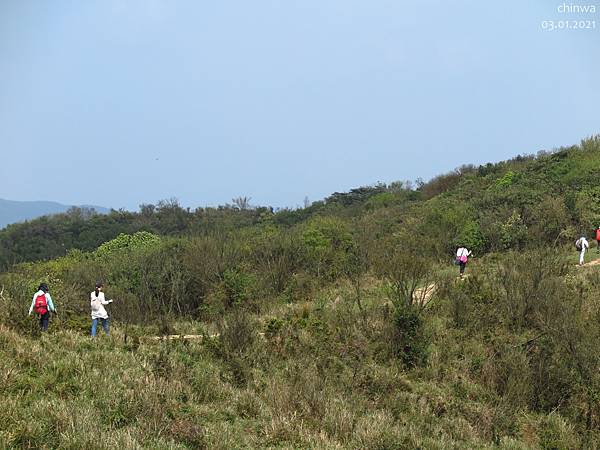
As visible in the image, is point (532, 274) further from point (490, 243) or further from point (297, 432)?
point (490, 243)

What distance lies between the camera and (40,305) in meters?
12.1

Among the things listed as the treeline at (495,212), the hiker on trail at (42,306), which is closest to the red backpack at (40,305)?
the hiker on trail at (42,306)

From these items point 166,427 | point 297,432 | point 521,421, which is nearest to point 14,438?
point 166,427

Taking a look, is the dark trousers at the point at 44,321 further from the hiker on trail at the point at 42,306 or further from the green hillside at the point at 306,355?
the green hillside at the point at 306,355

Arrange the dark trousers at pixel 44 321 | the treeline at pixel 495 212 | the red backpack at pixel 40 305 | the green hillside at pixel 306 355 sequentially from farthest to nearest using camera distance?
the treeline at pixel 495 212 → the dark trousers at pixel 44 321 → the red backpack at pixel 40 305 → the green hillside at pixel 306 355

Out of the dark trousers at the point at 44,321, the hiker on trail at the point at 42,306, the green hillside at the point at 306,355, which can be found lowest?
the green hillside at the point at 306,355

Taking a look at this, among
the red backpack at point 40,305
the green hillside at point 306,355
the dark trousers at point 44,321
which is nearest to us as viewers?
the green hillside at point 306,355

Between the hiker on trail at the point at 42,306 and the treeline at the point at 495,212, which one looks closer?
the hiker on trail at the point at 42,306

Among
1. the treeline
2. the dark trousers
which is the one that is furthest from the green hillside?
the treeline

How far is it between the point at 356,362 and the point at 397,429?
4537 millimetres

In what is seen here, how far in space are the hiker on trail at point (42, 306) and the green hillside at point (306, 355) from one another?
1.44 ft

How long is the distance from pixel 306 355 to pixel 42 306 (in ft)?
22.2

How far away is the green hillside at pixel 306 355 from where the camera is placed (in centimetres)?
733

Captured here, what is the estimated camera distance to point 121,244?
4312cm
